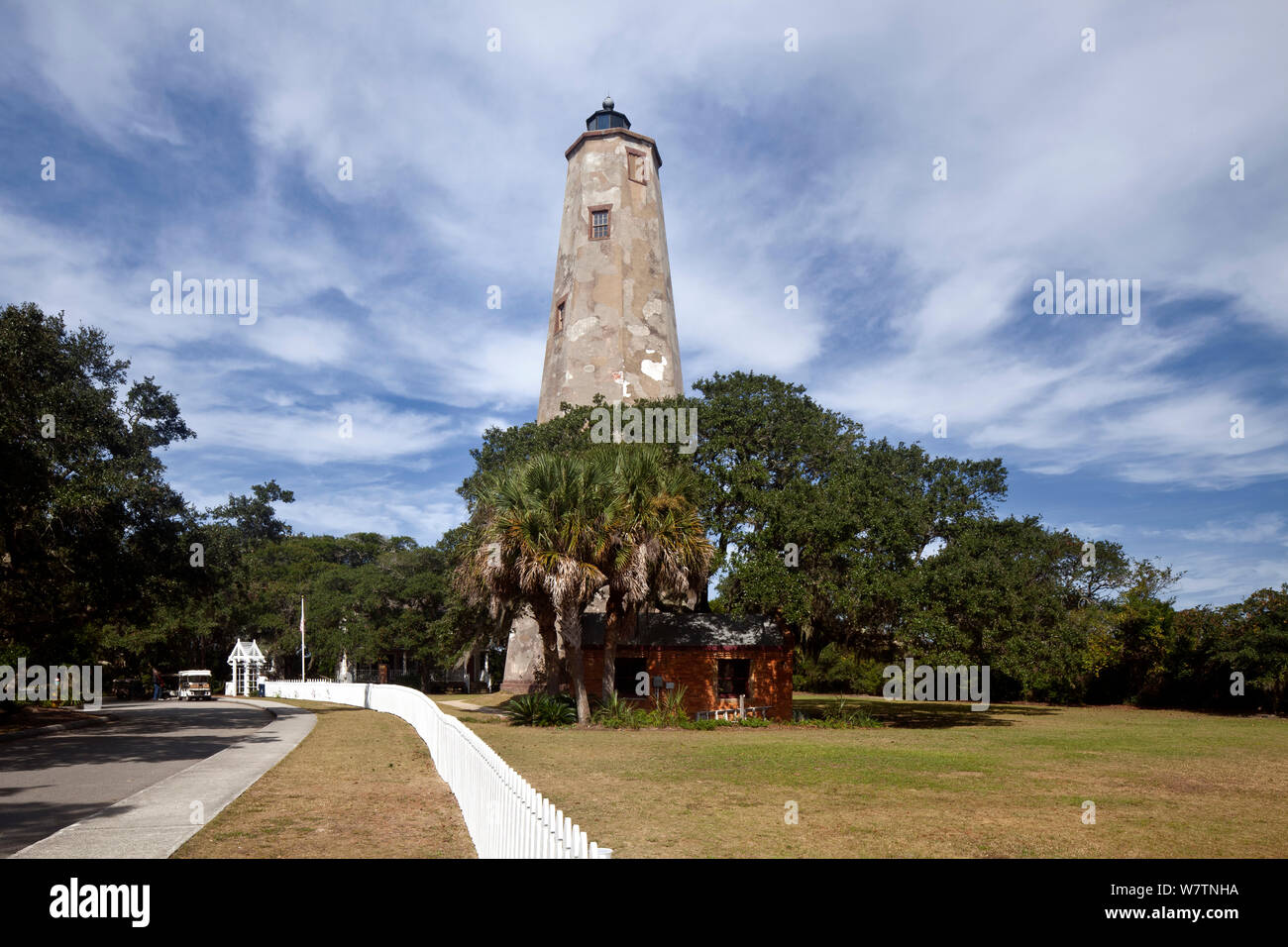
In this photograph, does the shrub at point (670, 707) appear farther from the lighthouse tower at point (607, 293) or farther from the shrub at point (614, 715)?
the lighthouse tower at point (607, 293)

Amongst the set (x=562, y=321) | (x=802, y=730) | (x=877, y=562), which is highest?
(x=562, y=321)

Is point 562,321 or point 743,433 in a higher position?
point 562,321

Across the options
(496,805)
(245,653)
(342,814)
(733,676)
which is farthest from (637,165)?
→ (496,805)

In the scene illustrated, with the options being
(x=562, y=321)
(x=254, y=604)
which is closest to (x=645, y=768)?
(x=562, y=321)

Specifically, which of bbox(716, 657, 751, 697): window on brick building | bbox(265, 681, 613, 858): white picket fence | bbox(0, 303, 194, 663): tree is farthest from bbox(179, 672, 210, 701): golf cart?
bbox(265, 681, 613, 858): white picket fence

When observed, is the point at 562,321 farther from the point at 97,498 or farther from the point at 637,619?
the point at 97,498

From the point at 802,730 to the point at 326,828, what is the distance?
17501 mm

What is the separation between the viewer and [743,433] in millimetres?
29406

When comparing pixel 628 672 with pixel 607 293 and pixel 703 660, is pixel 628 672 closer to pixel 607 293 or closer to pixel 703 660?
pixel 703 660

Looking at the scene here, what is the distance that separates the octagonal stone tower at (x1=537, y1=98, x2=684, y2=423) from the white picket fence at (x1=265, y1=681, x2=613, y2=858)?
22666 mm

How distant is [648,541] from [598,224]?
70.9 feet

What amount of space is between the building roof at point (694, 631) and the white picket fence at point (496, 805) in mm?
11497

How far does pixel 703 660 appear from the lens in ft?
89.7

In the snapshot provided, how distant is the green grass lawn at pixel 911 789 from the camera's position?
887cm
